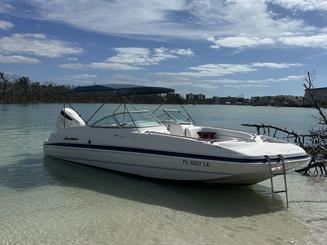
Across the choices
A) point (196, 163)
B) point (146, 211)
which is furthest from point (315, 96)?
point (146, 211)

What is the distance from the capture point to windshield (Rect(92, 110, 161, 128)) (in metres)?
12.7

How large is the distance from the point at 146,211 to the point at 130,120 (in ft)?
13.6

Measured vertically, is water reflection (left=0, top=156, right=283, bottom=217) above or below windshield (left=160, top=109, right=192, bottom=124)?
below

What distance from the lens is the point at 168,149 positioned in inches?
441

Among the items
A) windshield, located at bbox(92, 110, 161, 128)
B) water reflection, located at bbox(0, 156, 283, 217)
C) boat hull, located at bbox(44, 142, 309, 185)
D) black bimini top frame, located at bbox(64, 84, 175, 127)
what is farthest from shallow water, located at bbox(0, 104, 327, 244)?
black bimini top frame, located at bbox(64, 84, 175, 127)

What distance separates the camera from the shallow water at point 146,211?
7.60m

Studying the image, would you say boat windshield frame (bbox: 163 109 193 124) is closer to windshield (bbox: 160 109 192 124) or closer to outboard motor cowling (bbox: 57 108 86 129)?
windshield (bbox: 160 109 192 124)

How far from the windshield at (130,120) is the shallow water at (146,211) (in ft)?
5.04

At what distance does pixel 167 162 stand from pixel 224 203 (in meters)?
2.05

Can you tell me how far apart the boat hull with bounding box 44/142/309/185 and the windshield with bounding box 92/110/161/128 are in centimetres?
79

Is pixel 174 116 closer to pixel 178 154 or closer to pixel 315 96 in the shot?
pixel 178 154

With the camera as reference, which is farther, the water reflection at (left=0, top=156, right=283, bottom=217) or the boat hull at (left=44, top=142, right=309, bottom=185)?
the boat hull at (left=44, top=142, right=309, bottom=185)

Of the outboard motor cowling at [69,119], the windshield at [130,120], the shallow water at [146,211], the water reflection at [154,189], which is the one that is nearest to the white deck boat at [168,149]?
the windshield at [130,120]

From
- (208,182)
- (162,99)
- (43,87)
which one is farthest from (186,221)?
(43,87)
